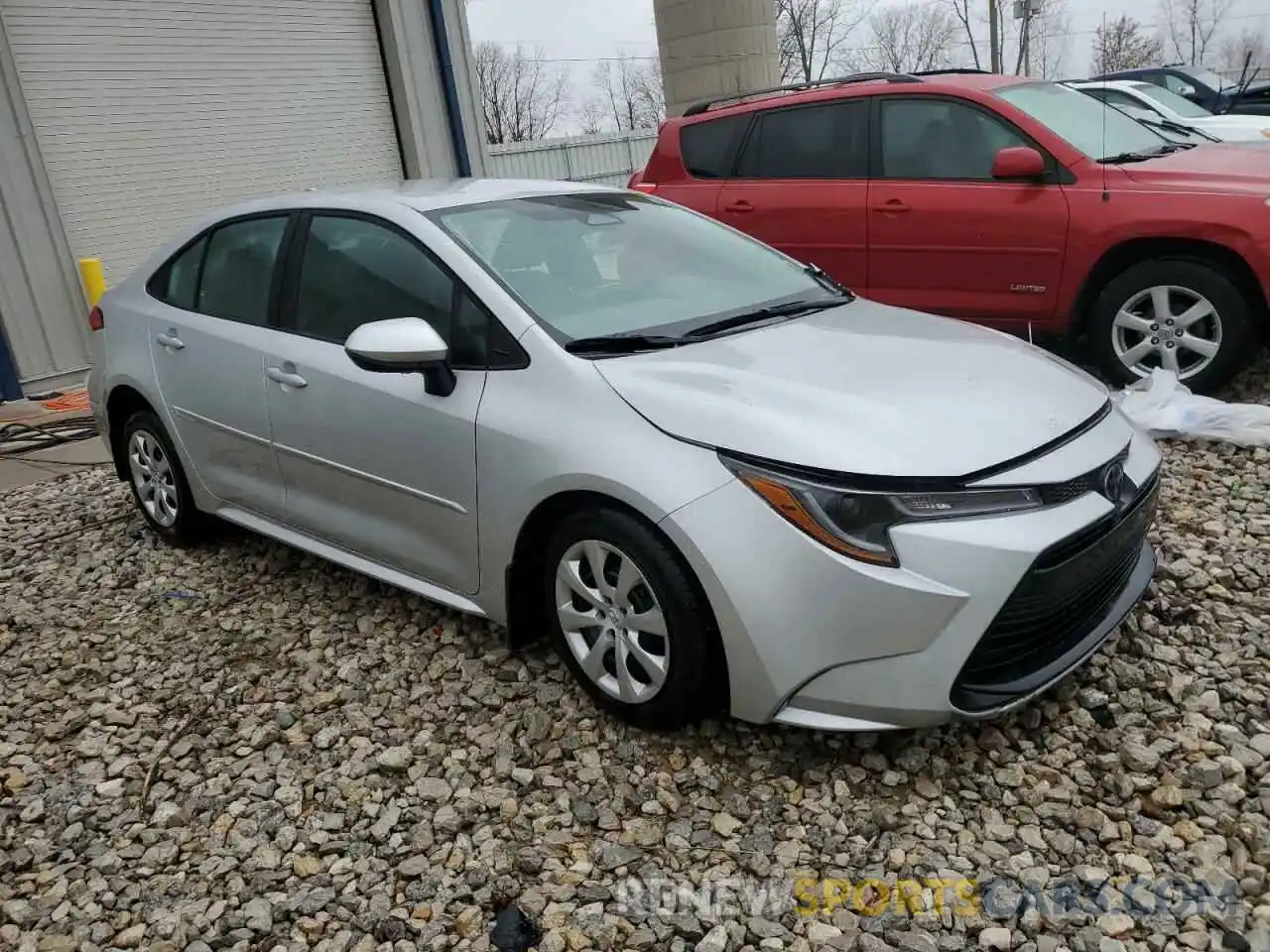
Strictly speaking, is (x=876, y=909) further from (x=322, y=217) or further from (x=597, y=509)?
(x=322, y=217)

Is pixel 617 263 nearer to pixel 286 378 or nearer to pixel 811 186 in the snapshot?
pixel 286 378

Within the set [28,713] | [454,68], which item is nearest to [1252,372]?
[28,713]

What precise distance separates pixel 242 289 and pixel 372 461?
1.10 m

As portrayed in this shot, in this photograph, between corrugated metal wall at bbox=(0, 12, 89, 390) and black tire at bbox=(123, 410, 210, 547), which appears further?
corrugated metal wall at bbox=(0, 12, 89, 390)

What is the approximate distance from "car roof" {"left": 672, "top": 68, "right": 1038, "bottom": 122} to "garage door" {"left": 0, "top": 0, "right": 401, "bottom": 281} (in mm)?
4522

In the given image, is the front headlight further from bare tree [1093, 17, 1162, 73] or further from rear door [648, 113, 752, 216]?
bare tree [1093, 17, 1162, 73]

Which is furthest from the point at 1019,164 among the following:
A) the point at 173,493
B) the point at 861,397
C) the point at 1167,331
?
the point at 173,493

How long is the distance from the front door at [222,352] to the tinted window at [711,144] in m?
3.29

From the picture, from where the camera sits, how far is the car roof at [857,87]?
5.69 m

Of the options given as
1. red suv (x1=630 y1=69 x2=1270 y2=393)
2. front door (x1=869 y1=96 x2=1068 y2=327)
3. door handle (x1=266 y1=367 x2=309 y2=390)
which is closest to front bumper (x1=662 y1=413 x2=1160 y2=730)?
door handle (x1=266 y1=367 x2=309 y2=390)

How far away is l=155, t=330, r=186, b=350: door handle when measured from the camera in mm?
4043

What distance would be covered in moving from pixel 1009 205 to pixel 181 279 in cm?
394

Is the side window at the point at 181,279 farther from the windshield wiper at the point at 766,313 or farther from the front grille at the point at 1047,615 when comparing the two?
the front grille at the point at 1047,615

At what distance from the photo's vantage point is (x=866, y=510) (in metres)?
2.36
